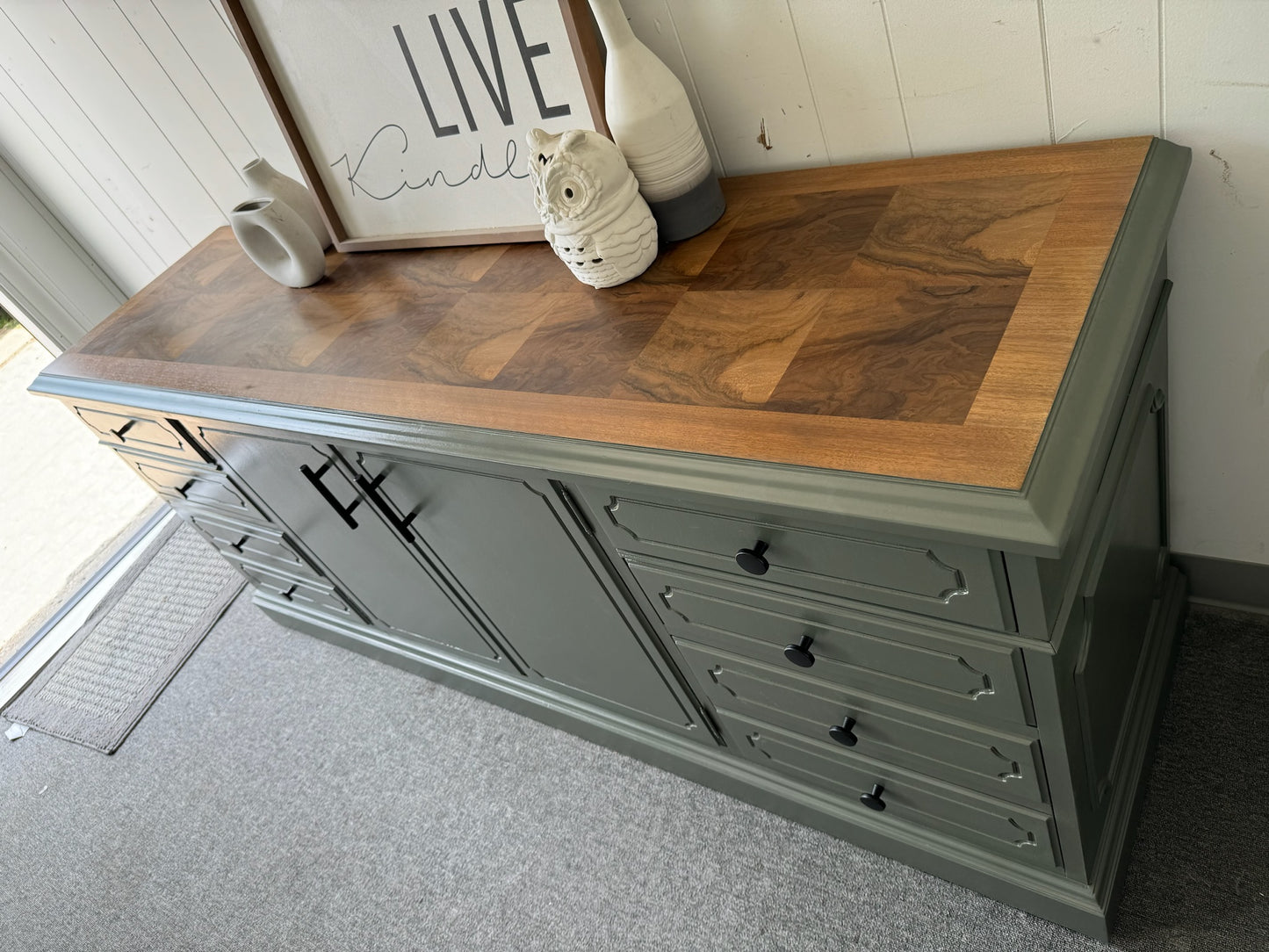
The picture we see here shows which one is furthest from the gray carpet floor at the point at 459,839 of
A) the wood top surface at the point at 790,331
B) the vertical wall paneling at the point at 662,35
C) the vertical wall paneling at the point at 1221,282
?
the vertical wall paneling at the point at 662,35

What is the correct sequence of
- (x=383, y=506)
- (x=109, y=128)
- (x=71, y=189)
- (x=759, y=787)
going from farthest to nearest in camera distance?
(x=71, y=189), (x=109, y=128), (x=759, y=787), (x=383, y=506)

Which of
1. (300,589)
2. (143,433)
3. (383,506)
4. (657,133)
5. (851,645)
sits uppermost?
(657,133)

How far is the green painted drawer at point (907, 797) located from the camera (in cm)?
108

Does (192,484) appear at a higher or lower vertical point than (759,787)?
higher

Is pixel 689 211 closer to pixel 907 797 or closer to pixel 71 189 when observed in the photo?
pixel 907 797

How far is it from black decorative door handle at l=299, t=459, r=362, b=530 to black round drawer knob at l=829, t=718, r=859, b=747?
75 cm

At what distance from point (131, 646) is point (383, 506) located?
144 centimetres

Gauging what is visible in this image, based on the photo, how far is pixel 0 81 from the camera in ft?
6.41

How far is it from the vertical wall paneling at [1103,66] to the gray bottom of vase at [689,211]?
39cm

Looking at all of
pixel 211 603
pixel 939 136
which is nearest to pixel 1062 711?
pixel 939 136

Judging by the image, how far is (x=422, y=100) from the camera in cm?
124

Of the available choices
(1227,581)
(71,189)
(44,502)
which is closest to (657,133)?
(1227,581)

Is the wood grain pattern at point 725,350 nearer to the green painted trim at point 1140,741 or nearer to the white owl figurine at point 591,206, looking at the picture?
the white owl figurine at point 591,206

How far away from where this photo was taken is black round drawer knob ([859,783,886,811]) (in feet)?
3.94
